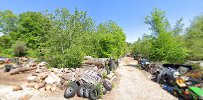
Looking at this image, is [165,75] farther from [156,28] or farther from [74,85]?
[156,28]

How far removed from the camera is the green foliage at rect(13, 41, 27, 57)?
29.6 meters

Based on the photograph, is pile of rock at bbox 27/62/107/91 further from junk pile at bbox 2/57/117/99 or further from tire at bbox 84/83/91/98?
tire at bbox 84/83/91/98

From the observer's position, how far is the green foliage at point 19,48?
97.0 feet

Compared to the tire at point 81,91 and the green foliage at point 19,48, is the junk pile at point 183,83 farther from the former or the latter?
the green foliage at point 19,48

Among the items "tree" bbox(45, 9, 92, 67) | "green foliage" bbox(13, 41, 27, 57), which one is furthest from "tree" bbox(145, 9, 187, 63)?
"green foliage" bbox(13, 41, 27, 57)

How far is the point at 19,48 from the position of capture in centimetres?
2970

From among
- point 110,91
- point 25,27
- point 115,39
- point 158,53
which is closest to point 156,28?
point 158,53

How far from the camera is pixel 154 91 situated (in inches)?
349

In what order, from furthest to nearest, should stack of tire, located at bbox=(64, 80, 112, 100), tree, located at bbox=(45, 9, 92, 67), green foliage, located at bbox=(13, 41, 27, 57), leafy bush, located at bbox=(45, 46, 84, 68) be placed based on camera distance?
green foliage, located at bbox=(13, 41, 27, 57), tree, located at bbox=(45, 9, 92, 67), leafy bush, located at bbox=(45, 46, 84, 68), stack of tire, located at bbox=(64, 80, 112, 100)

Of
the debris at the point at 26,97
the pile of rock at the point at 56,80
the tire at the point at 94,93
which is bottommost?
the debris at the point at 26,97

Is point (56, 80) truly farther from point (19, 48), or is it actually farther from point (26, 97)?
point (19, 48)

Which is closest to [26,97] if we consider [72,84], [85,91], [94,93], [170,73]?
[72,84]

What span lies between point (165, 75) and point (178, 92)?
2777 millimetres

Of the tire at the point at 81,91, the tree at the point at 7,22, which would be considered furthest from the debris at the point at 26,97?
the tree at the point at 7,22
